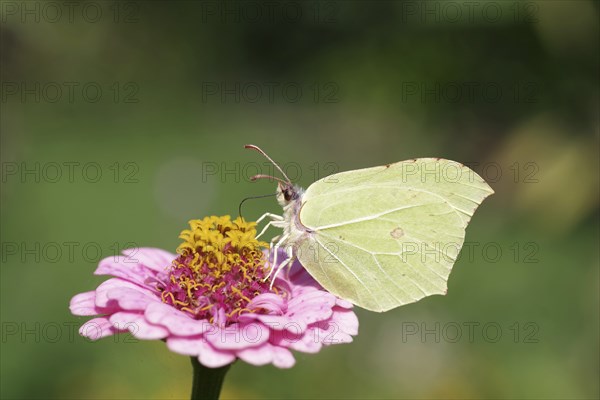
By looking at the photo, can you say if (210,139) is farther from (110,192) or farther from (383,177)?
(383,177)

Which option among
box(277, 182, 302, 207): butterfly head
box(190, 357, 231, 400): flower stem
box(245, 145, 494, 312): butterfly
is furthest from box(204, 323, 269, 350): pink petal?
box(277, 182, 302, 207): butterfly head

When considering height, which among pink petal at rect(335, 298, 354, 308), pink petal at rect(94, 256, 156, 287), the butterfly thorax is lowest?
pink petal at rect(335, 298, 354, 308)

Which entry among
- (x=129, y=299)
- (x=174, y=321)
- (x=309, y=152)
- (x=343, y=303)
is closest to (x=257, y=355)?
(x=174, y=321)

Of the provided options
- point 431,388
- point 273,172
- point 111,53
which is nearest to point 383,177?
point 431,388

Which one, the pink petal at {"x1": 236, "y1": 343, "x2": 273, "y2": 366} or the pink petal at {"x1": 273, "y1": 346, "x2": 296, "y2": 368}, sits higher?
the pink petal at {"x1": 236, "y1": 343, "x2": 273, "y2": 366}

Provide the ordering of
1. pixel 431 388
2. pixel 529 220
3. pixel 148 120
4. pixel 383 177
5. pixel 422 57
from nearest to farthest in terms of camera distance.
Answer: pixel 383 177, pixel 431 388, pixel 529 220, pixel 422 57, pixel 148 120

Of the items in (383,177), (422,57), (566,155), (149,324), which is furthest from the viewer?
(422,57)

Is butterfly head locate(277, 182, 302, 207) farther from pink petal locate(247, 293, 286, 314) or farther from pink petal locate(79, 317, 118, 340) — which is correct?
pink petal locate(79, 317, 118, 340)

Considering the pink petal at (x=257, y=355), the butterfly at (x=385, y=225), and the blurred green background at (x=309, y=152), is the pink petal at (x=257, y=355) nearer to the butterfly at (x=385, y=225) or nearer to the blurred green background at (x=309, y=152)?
the butterfly at (x=385, y=225)
